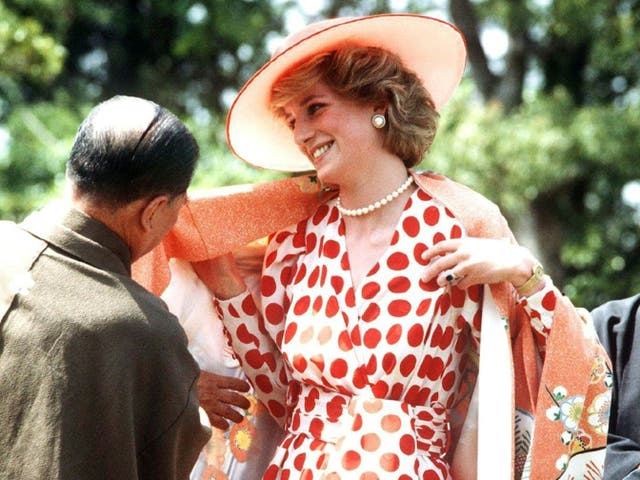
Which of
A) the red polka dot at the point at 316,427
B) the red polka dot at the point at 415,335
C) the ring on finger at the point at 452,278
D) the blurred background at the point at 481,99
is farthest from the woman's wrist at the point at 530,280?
the blurred background at the point at 481,99

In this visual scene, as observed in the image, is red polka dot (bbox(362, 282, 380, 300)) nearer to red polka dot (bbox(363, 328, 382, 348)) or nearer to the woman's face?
red polka dot (bbox(363, 328, 382, 348))

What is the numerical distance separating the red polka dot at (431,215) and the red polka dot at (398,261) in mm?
106

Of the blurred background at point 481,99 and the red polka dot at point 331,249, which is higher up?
the blurred background at point 481,99

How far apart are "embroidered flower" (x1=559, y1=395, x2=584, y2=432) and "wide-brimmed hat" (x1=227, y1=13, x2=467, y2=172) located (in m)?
0.89

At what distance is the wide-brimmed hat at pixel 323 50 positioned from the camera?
263cm

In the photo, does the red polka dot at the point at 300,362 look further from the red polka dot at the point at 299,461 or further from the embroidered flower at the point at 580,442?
the embroidered flower at the point at 580,442

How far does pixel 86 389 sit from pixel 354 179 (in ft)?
3.15

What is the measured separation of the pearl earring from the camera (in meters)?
2.64

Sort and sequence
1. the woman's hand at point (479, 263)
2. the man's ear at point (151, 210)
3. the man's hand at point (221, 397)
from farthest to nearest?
the man's hand at point (221, 397)
the woman's hand at point (479, 263)
the man's ear at point (151, 210)

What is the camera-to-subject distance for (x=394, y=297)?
258 centimetres

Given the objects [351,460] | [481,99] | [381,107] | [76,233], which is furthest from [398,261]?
[481,99]

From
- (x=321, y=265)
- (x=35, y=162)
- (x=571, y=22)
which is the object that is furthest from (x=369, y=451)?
(x=571, y=22)

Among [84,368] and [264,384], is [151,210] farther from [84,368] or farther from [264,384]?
[264,384]

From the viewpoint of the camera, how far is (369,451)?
2520 mm
